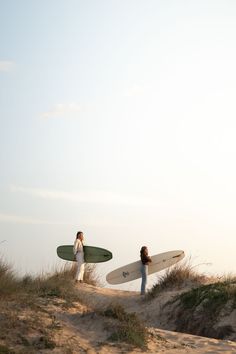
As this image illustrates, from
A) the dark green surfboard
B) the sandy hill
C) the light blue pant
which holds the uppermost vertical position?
the dark green surfboard

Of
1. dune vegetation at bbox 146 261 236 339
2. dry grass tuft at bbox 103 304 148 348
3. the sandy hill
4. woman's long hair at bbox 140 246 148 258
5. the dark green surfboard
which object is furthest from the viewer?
the dark green surfboard

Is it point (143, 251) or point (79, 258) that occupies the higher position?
point (143, 251)

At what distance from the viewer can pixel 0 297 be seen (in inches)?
357

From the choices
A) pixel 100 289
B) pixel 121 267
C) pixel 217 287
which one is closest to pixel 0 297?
pixel 217 287

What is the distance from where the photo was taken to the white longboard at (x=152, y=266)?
17406 mm

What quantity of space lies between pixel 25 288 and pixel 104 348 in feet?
10.0

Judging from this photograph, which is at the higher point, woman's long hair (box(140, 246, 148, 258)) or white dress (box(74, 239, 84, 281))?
woman's long hair (box(140, 246, 148, 258))

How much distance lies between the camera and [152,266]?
17.5 metres

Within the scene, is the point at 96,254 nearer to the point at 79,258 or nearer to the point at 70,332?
the point at 79,258

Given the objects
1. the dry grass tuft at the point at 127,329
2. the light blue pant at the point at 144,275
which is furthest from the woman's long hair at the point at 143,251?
the dry grass tuft at the point at 127,329

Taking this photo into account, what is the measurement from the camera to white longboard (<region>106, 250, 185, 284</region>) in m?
17.4

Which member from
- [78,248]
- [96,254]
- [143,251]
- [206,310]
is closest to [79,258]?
[78,248]

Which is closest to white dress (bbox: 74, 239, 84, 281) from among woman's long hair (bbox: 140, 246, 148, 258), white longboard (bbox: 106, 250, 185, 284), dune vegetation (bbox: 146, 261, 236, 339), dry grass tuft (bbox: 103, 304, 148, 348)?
white longboard (bbox: 106, 250, 185, 284)

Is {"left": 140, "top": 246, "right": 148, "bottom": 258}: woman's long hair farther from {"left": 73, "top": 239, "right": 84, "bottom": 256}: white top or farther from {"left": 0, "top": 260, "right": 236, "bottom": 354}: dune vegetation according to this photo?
{"left": 73, "top": 239, "right": 84, "bottom": 256}: white top
